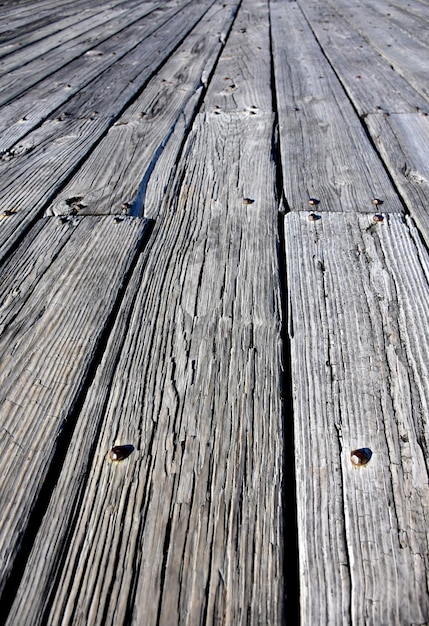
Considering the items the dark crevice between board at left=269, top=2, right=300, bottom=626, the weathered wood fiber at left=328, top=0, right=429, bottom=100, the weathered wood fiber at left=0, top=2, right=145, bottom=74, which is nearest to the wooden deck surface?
the dark crevice between board at left=269, top=2, right=300, bottom=626

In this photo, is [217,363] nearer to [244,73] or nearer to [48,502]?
[48,502]

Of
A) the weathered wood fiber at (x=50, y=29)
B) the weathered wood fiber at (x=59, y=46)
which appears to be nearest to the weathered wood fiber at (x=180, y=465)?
the weathered wood fiber at (x=59, y=46)

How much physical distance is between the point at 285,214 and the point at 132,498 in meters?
0.90

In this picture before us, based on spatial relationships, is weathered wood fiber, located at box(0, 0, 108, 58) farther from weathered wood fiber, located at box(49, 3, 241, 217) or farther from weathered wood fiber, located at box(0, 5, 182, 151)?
weathered wood fiber, located at box(49, 3, 241, 217)

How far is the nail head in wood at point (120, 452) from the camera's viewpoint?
32.4 inches

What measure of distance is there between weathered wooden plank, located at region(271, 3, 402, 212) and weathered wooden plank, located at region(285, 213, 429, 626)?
0.55 ft

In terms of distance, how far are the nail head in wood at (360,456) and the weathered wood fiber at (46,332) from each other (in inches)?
19.4

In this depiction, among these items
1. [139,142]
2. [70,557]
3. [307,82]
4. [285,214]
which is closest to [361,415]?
[70,557]

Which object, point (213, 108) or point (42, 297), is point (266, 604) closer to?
point (42, 297)

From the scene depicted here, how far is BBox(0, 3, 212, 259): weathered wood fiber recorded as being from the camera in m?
1.51

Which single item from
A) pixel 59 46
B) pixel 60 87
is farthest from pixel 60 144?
pixel 59 46

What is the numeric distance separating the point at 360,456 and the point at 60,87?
2.36 meters

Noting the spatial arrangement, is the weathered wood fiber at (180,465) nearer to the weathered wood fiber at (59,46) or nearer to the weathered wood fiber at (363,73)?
the weathered wood fiber at (363,73)

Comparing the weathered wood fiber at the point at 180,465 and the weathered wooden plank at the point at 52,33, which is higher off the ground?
the weathered wooden plank at the point at 52,33
